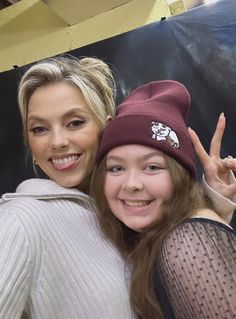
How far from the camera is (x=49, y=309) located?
2.37ft

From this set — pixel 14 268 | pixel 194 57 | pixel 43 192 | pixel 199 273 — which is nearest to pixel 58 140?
pixel 43 192

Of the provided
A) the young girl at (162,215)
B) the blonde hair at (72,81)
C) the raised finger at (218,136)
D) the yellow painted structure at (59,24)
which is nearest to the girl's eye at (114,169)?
the young girl at (162,215)

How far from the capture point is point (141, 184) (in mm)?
790

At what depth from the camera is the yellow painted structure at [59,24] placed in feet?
6.50

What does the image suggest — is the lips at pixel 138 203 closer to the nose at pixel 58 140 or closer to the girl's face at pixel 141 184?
the girl's face at pixel 141 184

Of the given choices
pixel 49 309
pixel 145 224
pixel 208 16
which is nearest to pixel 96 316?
pixel 49 309

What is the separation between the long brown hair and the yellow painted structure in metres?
1.32

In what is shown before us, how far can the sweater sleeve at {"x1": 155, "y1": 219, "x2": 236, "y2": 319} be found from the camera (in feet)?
1.92

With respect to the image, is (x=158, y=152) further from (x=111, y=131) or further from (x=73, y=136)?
(x=73, y=136)

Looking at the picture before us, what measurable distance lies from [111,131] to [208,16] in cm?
102

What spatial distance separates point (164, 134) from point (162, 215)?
0.57 feet

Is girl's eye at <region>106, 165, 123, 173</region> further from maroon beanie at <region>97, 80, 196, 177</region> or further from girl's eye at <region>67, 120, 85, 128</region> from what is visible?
girl's eye at <region>67, 120, 85, 128</region>

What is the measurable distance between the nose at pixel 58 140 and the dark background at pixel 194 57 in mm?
801

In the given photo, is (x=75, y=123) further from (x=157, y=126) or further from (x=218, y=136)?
(x=218, y=136)
